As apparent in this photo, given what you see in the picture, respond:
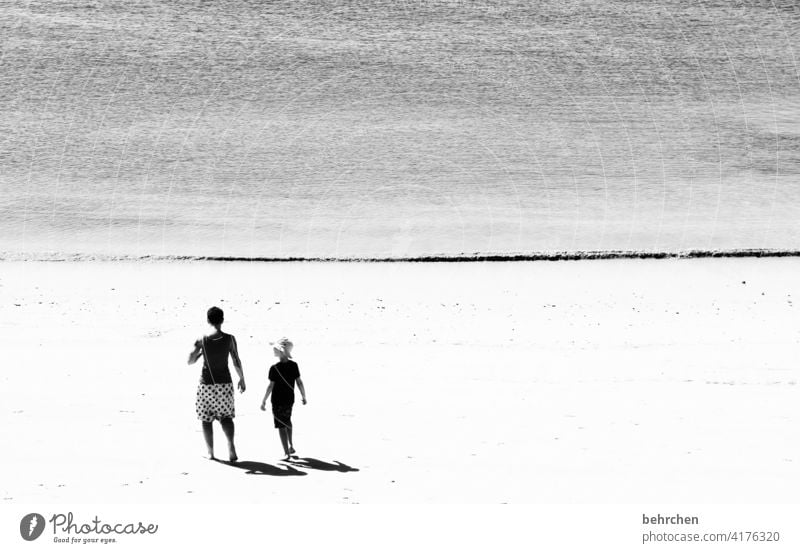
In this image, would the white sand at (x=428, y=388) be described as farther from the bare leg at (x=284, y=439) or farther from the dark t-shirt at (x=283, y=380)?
the dark t-shirt at (x=283, y=380)

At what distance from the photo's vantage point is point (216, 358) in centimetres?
802

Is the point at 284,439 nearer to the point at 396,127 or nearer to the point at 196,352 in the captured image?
the point at 196,352

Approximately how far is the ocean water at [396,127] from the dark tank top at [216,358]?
691 inches

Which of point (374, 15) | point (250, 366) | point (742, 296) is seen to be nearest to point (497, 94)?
point (374, 15)

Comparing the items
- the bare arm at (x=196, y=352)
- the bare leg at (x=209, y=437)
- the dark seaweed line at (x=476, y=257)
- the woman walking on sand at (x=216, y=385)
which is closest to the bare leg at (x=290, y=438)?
the woman walking on sand at (x=216, y=385)

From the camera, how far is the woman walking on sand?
7996 millimetres

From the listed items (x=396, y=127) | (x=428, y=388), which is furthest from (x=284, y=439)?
(x=396, y=127)

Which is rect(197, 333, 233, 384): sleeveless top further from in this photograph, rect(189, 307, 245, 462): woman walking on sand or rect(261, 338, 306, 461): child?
rect(261, 338, 306, 461): child

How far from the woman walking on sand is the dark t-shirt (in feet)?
1.12

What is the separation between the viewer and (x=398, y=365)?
12.8m

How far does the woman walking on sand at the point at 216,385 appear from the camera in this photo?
26.2ft

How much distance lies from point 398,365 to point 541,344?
286 centimetres

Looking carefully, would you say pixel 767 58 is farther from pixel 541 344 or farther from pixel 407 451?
pixel 407 451

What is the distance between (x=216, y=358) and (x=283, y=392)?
0.64 metres
